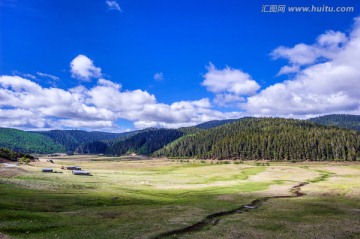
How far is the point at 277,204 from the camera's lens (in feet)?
182

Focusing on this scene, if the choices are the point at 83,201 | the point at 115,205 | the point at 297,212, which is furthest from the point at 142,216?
the point at 297,212

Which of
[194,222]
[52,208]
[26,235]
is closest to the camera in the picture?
[26,235]

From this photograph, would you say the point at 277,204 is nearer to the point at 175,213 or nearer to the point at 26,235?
the point at 175,213

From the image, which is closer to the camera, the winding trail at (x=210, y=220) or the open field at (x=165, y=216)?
the open field at (x=165, y=216)

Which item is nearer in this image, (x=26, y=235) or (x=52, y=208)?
(x=26, y=235)

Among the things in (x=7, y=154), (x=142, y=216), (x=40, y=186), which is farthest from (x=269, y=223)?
(x=7, y=154)

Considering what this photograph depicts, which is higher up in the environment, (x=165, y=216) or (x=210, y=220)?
(x=165, y=216)

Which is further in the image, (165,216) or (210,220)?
(165,216)

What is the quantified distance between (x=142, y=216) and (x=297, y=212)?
23712 mm

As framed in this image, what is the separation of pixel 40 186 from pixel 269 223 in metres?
48.8

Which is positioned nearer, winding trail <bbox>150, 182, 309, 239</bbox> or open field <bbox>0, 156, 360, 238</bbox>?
open field <bbox>0, 156, 360, 238</bbox>

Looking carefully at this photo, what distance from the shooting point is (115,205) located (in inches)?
2036

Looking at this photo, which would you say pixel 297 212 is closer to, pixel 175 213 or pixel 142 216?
Result: pixel 175 213

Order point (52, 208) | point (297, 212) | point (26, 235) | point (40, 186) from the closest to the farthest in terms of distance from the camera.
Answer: point (26, 235), point (52, 208), point (297, 212), point (40, 186)
